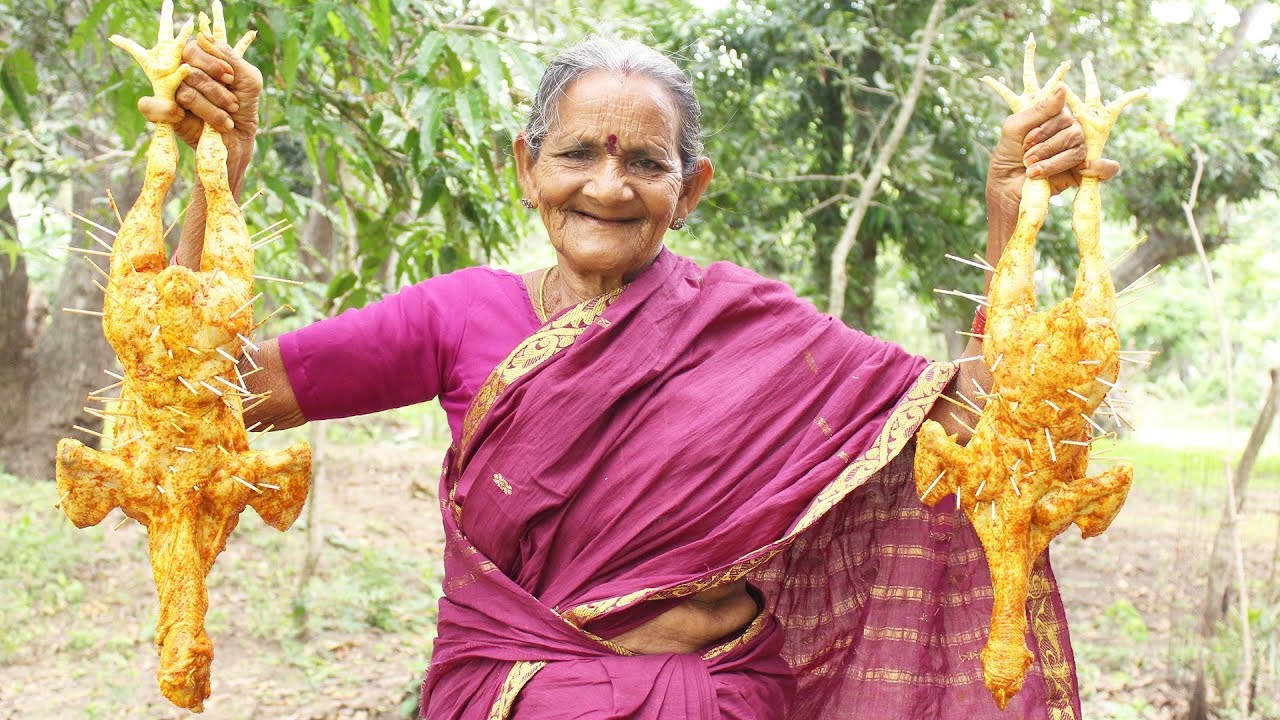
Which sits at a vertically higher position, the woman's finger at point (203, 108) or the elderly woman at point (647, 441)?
the woman's finger at point (203, 108)

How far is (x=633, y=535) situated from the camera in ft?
7.60

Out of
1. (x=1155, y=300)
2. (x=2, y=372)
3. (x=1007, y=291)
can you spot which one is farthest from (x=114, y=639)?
(x=1155, y=300)

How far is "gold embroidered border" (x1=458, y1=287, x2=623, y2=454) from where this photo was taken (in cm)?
239

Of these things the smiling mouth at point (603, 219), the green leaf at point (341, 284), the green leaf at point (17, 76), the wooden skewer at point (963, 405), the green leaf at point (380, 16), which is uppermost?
the green leaf at point (380, 16)

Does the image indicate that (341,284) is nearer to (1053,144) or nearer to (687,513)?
(687,513)

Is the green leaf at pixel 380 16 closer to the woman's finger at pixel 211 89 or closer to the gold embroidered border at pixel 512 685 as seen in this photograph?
the woman's finger at pixel 211 89

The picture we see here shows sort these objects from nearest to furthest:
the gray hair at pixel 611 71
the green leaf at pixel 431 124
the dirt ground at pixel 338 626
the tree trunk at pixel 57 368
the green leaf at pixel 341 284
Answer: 1. the gray hair at pixel 611 71
2. the green leaf at pixel 431 124
3. the green leaf at pixel 341 284
4. the dirt ground at pixel 338 626
5. the tree trunk at pixel 57 368

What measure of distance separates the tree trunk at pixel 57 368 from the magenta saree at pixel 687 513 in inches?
275

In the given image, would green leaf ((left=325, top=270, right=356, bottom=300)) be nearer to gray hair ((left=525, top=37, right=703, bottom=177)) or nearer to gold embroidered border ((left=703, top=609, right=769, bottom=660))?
gray hair ((left=525, top=37, right=703, bottom=177))

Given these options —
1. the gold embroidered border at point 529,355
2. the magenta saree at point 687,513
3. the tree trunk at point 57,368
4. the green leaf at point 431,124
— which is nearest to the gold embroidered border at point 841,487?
the magenta saree at point 687,513

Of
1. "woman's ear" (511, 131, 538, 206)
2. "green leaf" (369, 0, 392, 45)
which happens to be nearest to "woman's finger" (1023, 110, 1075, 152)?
"woman's ear" (511, 131, 538, 206)

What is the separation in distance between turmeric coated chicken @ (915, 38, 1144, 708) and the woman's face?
0.73 meters

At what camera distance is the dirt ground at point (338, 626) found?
18.2 feet

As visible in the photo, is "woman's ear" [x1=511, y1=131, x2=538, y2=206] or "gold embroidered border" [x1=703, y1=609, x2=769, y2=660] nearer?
"gold embroidered border" [x1=703, y1=609, x2=769, y2=660]
